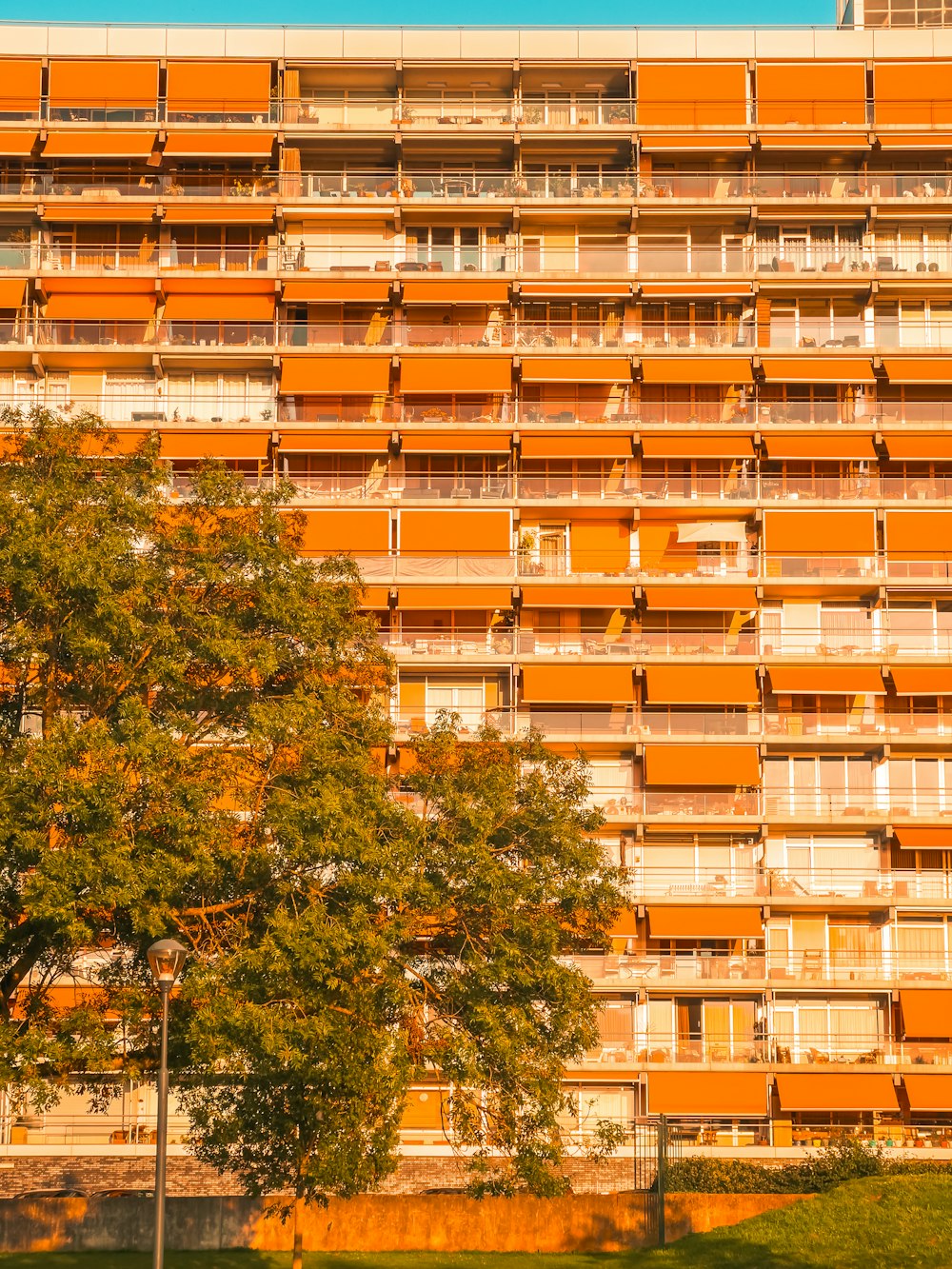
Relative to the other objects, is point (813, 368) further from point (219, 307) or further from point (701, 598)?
point (219, 307)

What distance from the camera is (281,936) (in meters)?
28.4

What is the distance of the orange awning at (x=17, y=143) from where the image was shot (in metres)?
55.1

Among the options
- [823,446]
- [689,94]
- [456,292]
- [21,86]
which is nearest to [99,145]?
[21,86]

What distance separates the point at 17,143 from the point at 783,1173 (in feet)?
117

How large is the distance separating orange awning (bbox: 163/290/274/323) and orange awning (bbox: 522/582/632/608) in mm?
11343

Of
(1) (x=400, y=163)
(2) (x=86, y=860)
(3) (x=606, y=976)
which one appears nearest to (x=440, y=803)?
(2) (x=86, y=860)

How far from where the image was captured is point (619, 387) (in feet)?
184

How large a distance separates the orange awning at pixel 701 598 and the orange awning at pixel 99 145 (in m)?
19.5

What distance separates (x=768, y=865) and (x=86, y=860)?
28.5 meters

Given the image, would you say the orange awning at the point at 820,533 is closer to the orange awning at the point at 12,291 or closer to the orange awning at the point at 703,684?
the orange awning at the point at 703,684

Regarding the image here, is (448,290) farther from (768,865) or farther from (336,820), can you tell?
(336,820)

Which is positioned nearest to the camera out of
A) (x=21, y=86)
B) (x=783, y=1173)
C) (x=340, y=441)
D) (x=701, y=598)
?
(x=783, y=1173)

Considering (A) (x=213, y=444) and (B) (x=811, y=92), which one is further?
(B) (x=811, y=92)

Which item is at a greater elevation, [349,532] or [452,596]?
[349,532]
